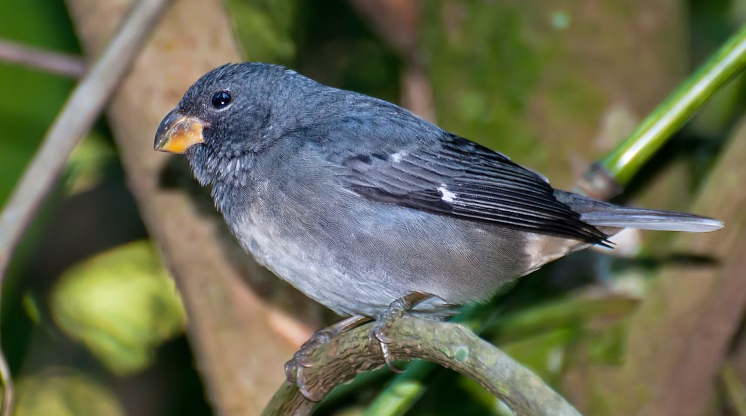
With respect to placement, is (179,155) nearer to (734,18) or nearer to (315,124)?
(315,124)

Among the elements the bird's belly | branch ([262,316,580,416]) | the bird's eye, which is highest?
the bird's eye

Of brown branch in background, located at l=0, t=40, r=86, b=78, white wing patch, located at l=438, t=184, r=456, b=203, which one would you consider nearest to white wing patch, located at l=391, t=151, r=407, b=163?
white wing patch, located at l=438, t=184, r=456, b=203

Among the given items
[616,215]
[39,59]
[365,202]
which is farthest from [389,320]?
[39,59]

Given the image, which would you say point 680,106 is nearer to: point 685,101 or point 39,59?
point 685,101

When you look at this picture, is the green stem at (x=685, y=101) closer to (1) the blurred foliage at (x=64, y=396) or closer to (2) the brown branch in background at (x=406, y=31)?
(2) the brown branch in background at (x=406, y=31)

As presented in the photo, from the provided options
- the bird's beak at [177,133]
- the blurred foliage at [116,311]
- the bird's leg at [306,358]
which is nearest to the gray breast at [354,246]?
the bird's leg at [306,358]

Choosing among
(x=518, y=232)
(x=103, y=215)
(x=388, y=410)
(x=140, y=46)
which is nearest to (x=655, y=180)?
(x=518, y=232)

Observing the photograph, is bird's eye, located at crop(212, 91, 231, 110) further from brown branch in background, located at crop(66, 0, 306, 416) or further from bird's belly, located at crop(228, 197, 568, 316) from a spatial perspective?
bird's belly, located at crop(228, 197, 568, 316)
